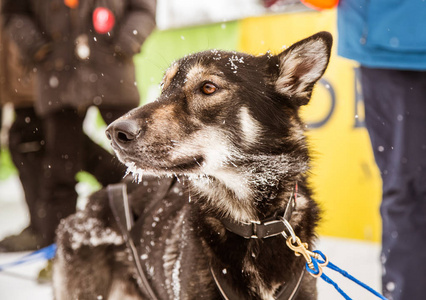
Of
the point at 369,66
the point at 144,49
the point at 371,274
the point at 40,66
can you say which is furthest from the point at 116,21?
the point at 371,274

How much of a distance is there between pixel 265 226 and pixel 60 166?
0.79 metres

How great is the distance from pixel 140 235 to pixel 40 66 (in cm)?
66

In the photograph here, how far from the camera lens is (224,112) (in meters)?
1.09

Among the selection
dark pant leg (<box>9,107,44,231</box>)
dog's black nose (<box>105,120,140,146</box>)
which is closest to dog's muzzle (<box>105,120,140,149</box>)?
dog's black nose (<box>105,120,140,146</box>)

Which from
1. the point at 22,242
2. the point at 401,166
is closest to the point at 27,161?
the point at 22,242

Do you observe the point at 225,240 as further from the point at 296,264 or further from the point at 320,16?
the point at 320,16

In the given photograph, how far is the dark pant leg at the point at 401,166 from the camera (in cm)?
123

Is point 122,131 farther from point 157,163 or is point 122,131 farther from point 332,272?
point 332,272

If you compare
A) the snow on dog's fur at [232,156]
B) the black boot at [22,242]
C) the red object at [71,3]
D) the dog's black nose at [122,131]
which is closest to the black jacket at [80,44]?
the red object at [71,3]

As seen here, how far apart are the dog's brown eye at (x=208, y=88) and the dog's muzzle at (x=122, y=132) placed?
8.9 inches

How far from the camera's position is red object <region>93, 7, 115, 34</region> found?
114cm

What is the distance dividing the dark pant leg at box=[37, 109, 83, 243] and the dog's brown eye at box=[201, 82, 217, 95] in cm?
46

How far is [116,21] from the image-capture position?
3.74ft

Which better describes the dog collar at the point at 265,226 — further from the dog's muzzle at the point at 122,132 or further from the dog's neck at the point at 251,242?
the dog's muzzle at the point at 122,132
